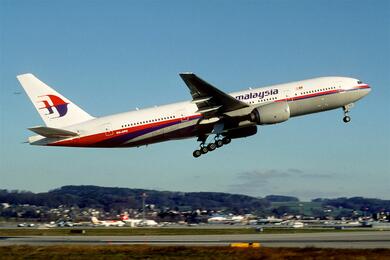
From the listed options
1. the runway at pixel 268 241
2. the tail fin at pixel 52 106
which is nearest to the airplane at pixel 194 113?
the tail fin at pixel 52 106

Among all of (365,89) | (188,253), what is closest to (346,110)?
(365,89)

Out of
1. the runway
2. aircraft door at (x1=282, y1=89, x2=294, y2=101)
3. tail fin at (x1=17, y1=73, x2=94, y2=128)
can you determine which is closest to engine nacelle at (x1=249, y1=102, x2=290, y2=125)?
aircraft door at (x1=282, y1=89, x2=294, y2=101)

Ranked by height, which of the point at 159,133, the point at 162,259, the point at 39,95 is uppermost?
the point at 39,95

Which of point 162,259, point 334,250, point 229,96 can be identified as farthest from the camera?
point 229,96

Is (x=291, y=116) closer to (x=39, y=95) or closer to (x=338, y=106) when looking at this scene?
(x=338, y=106)

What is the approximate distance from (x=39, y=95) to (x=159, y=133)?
14106 millimetres

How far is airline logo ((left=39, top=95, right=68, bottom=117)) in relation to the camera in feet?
208

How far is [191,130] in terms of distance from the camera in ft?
204

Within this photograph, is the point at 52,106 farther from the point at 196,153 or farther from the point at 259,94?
the point at 259,94

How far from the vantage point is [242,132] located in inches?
2559

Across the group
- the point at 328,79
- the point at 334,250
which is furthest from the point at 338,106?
the point at 334,250

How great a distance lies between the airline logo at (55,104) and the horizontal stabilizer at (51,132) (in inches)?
152

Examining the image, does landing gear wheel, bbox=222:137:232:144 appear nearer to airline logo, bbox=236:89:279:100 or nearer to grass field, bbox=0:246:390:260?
airline logo, bbox=236:89:279:100

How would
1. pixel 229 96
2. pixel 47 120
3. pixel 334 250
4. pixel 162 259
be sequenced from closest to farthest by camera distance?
pixel 162 259 < pixel 334 250 < pixel 229 96 < pixel 47 120
